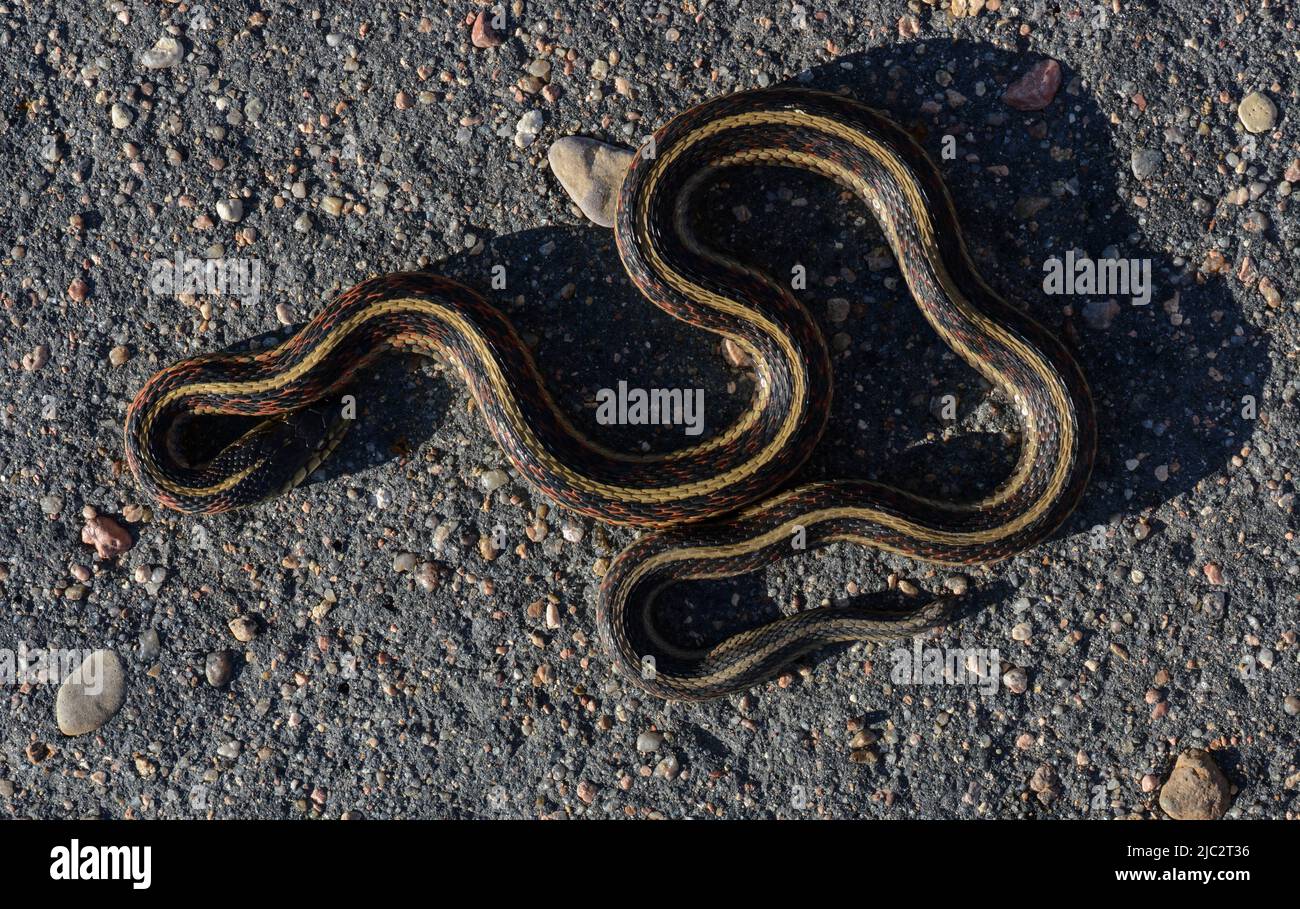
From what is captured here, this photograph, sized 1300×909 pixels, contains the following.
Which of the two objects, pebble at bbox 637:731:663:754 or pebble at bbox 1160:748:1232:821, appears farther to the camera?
pebble at bbox 637:731:663:754

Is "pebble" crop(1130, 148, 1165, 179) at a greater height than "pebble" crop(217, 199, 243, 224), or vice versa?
"pebble" crop(217, 199, 243, 224)

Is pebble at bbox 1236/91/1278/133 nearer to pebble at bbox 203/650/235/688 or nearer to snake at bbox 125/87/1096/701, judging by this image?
snake at bbox 125/87/1096/701

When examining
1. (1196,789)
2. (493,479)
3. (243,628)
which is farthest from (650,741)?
(1196,789)

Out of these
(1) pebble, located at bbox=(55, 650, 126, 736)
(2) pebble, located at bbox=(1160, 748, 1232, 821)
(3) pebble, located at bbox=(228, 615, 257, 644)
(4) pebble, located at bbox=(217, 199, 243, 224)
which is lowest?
(2) pebble, located at bbox=(1160, 748, 1232, 821)

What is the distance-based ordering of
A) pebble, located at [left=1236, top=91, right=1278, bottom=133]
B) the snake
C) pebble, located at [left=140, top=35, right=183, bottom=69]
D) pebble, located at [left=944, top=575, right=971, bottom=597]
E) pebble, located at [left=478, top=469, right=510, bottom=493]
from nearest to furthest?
the snake, pebble, located at [left=1236, top=91, right=1278, bottom=133], pebble, located at [left=944, top=575, right=971, bottom=597], pebble, located at [left=478, top=469, right=510, bottom=493], pebble, located at [left=140, top=35, right=183, bottom=69]

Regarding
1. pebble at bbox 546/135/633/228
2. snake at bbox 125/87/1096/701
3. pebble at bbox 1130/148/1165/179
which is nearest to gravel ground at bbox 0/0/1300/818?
pebble at bbox 1130/148/1165/179

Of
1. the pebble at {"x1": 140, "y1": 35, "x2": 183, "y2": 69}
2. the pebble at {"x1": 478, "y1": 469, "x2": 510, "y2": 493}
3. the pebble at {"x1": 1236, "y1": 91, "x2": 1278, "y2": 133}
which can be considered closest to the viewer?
the pebble at {"x1": 1236, "y1": 91, "x2": 1278, "y2": 133}

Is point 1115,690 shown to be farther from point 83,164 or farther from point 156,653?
point 83,164

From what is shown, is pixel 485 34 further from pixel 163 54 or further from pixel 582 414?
pixel 582 414
